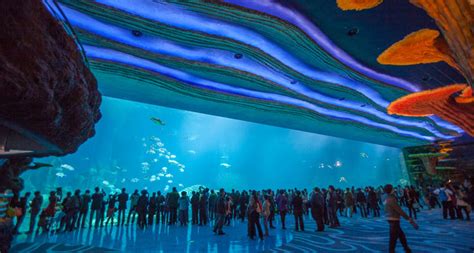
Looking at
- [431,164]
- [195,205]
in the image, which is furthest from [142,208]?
[431,164]

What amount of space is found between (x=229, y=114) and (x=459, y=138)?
67.4ft

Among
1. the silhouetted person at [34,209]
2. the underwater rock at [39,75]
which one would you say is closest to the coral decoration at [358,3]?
the underwater rock at [39,75]

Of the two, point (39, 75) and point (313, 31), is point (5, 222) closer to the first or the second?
point (39, 75)

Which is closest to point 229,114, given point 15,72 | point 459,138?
point 15,72

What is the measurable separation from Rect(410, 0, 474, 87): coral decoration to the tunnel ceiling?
2.49 meters

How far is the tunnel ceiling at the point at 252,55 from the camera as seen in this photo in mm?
6988

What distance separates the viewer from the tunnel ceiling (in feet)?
22.9

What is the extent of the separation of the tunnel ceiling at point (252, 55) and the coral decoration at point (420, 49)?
1.68 m

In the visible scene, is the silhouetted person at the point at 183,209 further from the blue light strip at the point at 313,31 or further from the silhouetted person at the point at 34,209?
the blue light strip at the point at 313,31

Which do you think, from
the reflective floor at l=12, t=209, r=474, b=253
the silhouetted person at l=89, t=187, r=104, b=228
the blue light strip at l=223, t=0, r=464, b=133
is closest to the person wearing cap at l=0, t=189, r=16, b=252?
the reflective floor at l=12, t=209, r=474, b=253

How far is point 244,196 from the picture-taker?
1449 cm

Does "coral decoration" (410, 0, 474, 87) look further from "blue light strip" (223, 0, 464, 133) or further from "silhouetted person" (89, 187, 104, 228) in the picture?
"silhouetted person" (89, 187, 104, 228)

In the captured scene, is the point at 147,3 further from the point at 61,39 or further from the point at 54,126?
the point at 54,126

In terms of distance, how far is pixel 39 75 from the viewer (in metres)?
3.29
